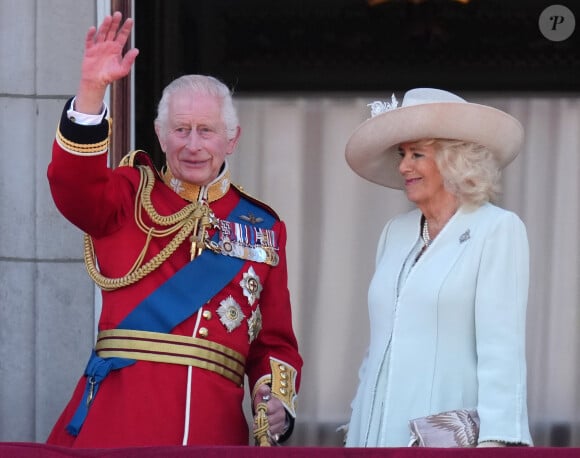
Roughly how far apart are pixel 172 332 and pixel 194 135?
1.66ft

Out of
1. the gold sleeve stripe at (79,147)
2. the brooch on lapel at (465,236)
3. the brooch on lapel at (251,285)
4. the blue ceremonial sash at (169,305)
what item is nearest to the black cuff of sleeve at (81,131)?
the gold sleeve stripe at (79,147)

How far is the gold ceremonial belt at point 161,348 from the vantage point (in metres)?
3.42

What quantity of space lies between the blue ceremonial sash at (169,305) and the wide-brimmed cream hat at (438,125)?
1.80 feet

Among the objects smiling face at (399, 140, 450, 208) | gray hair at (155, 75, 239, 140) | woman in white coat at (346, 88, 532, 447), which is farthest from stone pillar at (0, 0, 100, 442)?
smiling face at (399, 140, 450, 208)

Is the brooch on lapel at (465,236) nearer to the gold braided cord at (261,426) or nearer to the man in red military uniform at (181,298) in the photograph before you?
the man in red military uniform at (181,298)

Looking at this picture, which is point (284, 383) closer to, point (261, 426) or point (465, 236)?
point (261, 426)

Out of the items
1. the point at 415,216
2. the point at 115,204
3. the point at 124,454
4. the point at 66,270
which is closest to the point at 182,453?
the point at 124,454

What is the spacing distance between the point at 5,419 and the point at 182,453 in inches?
75.4

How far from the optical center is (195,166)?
3547 mm

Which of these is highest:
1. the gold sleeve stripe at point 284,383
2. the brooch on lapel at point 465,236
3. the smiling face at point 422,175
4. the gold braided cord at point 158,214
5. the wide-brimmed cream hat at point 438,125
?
the wide-brimmed cream hat at point 438,125

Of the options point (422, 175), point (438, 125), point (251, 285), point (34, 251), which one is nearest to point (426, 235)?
point (422, 175)

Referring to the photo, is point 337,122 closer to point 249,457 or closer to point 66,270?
point 66,270

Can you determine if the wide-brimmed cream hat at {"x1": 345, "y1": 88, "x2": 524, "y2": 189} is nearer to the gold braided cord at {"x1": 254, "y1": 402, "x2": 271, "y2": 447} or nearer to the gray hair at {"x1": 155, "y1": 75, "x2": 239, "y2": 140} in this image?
the gray hair at {"x1": 155, "y1": 75, "x2": 239, "y2": 140}

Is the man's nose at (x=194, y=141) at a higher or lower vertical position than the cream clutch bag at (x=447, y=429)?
higher
